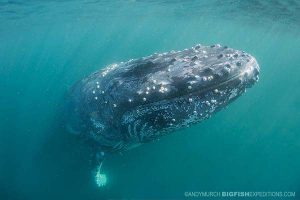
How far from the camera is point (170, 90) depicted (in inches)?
211

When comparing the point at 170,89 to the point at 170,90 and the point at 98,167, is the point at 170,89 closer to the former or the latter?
the point at 170,90

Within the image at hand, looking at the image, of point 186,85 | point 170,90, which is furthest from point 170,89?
point 186,85

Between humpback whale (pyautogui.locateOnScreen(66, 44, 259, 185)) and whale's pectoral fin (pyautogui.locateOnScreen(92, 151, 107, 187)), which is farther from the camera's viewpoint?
whale's pectoral fin (pyautogui.locateOnScreen(92, 151, 107, 187))

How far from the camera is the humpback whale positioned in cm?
520

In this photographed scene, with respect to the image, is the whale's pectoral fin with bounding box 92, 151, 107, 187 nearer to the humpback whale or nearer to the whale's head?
the humpback whale

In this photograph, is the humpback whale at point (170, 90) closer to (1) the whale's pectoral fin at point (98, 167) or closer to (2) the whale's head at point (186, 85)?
(2) the whale's head at point (186, 85)

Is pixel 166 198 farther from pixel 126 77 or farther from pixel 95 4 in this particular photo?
pixel 95 4

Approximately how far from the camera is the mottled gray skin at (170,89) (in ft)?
17.1

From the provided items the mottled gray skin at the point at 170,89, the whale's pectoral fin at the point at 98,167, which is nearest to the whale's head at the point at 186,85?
the mottled gray skin at the point at 170,89

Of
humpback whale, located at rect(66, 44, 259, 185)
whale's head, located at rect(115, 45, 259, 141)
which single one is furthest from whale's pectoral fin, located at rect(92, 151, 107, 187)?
whale's head, located at rect(115, 45, 259, 141)

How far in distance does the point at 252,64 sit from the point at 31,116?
661 inches

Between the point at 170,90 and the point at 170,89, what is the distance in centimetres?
2

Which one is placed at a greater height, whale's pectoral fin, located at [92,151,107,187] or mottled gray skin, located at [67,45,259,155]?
mottled gray skin, located at [67,45,259,155]

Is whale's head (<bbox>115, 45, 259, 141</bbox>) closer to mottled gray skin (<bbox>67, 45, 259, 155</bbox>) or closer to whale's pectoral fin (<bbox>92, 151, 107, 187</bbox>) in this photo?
mottled gray skin (<bbox>67, 45, 259, 155</bbox>)
